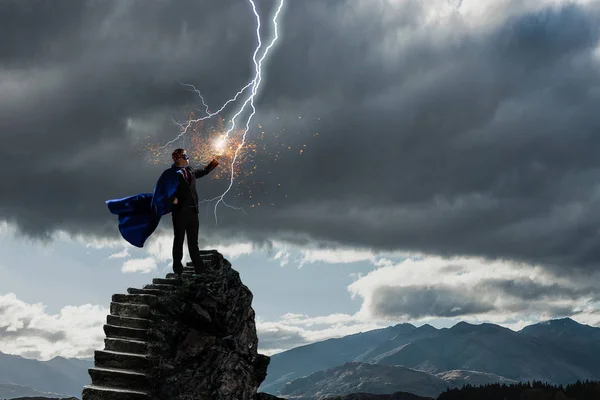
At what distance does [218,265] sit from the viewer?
25.2 meters

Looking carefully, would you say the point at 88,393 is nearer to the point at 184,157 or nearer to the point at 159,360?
the point at 159,360

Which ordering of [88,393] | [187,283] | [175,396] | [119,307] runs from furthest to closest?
[187,283]
[119,307]
[175,396]
[88,393]

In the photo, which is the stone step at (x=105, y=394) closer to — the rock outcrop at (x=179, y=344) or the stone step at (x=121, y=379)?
the rock outcrop at (x=179, y=344)

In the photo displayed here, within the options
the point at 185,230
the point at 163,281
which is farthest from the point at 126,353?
the point at 185,230

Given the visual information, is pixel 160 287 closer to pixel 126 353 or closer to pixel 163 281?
pixel 163 281

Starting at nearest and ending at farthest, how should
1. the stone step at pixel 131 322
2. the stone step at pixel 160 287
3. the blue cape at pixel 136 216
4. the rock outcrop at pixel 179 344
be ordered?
the rock outcrop at pixel 179 344 < the stone step at pixel 131 322 < the stone step at pixel 160 287 < the blue cape at pixel 136 216

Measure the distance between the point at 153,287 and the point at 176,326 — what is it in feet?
7.65

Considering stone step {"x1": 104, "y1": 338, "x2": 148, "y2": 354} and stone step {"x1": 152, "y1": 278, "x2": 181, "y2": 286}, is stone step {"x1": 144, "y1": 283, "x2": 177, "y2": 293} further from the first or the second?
stone step {"x1": 104, "y1": 338, "x2": 148, "y2": 354}

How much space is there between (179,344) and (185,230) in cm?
387

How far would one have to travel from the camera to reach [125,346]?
735 inches

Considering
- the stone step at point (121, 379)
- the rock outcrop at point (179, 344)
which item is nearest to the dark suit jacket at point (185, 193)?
the rock outcrop at point (179, 344)

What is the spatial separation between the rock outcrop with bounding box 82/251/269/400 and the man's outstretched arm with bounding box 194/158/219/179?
395 cm

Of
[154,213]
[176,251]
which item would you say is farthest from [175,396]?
[154,213]

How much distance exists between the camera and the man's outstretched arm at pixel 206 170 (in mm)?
20625
